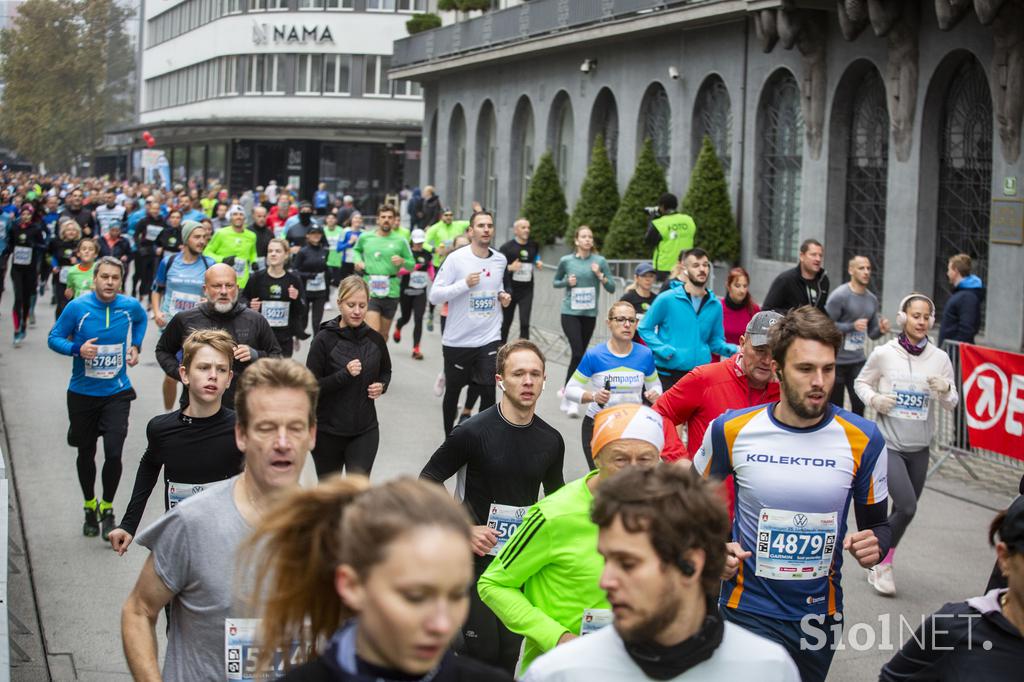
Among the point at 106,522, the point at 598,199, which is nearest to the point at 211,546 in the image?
the point at 106,522

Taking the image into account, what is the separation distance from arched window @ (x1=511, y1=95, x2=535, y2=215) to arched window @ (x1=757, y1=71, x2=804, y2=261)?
13091 millimetres

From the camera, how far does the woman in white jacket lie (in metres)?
9.31

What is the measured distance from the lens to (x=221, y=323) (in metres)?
9.91

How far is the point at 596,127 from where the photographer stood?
34062 mm

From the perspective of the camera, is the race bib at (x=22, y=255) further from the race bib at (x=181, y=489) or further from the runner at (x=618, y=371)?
the race bib at (x=181, y=489)

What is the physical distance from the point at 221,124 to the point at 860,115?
5089cm

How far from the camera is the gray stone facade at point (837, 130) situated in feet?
66.2

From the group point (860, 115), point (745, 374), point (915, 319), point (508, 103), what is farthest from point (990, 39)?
point (508, 103)

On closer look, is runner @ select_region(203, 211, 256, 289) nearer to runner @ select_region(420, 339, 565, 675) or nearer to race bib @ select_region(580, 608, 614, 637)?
runner @ select_region(420, 339, 565, 675)

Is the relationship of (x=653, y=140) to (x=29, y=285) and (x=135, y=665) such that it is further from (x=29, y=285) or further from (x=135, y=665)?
(x=135, y=665)

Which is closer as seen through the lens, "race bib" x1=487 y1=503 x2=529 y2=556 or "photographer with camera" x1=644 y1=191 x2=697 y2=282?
"race bib" x1=487 y1=503 x2=529 y2=556

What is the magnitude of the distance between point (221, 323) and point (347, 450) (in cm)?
132

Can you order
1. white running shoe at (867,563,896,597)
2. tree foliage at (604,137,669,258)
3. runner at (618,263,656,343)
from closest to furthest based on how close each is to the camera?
white running shoe at (867,563,896,597)
runner at (618,263,656,343)
tree foliage at (604,137,669,258)

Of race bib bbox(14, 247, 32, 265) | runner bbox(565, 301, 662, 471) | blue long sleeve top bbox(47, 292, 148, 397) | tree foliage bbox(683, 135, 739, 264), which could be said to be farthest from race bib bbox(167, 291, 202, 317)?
tree foliage bbox(683, 135, 739, 264)
